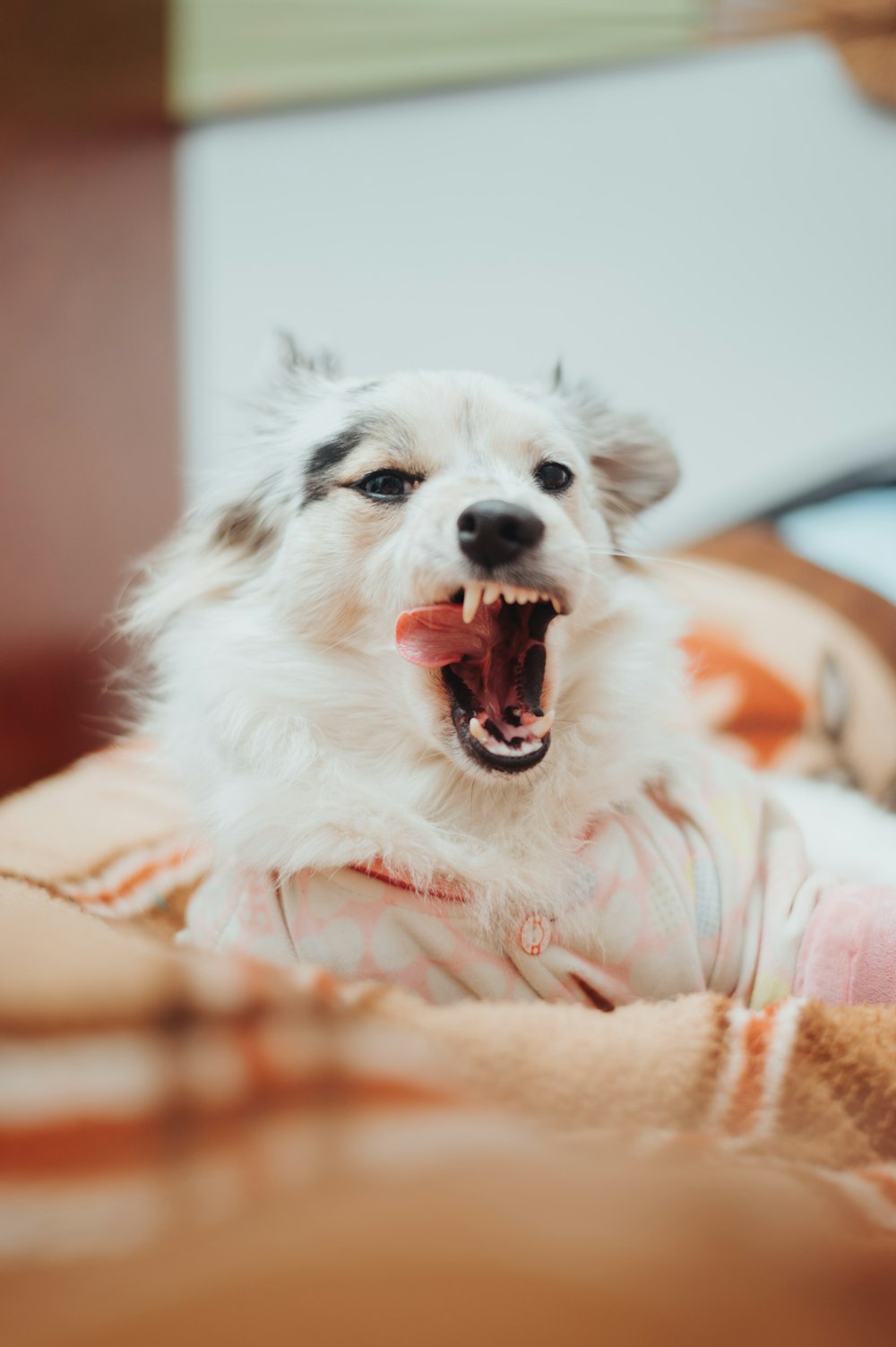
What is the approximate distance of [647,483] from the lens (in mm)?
1582

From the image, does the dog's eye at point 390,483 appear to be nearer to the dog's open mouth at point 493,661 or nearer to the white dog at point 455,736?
the white dog at point 455,736

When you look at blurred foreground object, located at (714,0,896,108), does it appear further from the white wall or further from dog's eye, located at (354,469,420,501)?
dog's eye, located at (354,469,420,501)

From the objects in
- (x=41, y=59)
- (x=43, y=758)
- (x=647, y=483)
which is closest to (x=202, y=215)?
(x=41, y=59)

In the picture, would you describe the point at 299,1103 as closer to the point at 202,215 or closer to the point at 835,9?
the point at 202,215

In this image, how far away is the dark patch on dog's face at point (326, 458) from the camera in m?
1.33

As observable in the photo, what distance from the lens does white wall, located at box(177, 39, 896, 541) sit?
9.23 feet

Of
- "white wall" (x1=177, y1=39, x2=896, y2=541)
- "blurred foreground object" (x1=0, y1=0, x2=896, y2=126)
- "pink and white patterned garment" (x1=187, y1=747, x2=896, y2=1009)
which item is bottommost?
"pink and white patterned garment" (x1=187, y1=747, x2=896, y2=1009)

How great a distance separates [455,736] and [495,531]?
266mm

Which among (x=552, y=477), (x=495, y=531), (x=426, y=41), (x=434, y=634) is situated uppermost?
(x=426, y=41)

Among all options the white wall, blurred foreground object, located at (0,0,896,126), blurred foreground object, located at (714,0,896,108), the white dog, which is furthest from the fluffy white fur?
blurred foreground object, located at (714,0,896,108)

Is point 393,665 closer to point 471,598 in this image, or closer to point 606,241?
point 471,598

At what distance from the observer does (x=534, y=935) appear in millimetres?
1174

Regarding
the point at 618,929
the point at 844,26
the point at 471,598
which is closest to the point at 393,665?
the point at 471,598

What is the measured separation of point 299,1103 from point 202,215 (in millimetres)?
2721
